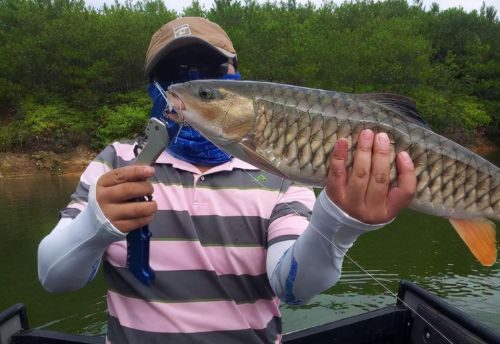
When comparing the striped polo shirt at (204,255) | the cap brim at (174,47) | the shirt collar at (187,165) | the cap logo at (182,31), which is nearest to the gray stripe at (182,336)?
the striped polo shirt at (204,255)

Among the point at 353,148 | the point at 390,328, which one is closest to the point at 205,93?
the point at 353,148

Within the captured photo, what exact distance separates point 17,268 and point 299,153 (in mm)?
9972

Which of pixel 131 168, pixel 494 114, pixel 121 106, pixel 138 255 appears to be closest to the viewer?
pixel 131 168

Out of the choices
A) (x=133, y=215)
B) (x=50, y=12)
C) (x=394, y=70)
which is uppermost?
(x=50, y=12)

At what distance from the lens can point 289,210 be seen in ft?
7.93

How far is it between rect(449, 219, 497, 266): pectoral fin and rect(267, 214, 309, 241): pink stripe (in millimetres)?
739

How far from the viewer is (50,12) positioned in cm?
4000

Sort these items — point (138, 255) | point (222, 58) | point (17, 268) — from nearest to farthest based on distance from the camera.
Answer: point (138, 255) → point (222, 58) → point (17, 268)

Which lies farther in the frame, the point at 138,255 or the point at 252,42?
the point at 252,42

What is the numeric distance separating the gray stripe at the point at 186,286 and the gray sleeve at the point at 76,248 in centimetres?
16

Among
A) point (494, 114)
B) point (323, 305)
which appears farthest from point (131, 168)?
point (494, 114)

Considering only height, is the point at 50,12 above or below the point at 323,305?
above

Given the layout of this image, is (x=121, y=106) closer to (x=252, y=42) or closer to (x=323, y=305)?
(x=252, y=42)

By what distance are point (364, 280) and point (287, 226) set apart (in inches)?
276
